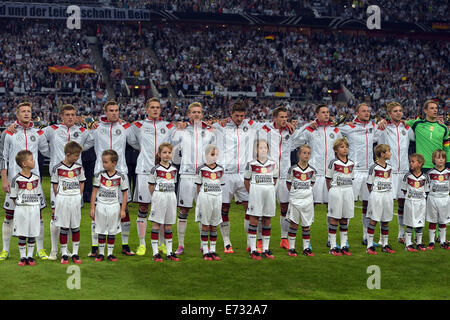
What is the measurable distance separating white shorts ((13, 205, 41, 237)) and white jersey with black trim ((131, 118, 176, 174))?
71.3 inches

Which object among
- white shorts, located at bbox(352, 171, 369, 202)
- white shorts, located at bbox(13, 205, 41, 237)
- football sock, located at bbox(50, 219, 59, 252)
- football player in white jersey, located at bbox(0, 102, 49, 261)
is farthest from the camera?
white shorts, located at bbox(352, 171, 369, 202)

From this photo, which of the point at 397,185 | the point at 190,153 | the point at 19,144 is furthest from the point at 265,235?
the point at 19,144

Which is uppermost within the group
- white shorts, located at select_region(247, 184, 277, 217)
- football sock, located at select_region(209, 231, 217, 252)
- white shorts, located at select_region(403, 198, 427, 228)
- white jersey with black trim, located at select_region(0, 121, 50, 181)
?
white jersey with black trim, located at select_region(0, 121, 50, 181)

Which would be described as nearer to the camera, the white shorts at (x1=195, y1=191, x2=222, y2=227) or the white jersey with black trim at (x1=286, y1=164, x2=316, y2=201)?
the white shorts at (x1=195, y1=191, x2=222, y2=227)

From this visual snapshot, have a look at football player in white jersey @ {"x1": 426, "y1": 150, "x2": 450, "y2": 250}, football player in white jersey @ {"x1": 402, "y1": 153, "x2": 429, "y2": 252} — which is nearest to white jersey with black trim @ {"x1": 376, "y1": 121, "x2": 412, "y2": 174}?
football player in white jersey @ {"x1": 402, "y1": 153, "x2": 429, "y2": 252}

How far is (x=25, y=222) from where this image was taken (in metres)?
8.45

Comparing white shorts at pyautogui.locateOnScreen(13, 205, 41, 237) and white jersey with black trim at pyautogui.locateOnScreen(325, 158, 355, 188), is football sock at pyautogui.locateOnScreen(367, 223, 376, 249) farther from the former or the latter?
white shorts at pyautogui.locateOnScreen(13, 205, 41, 237)

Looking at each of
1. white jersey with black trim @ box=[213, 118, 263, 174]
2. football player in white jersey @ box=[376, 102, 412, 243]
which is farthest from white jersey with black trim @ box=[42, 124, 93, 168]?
football player in white jersey @ box=[376, 102, 412, 243]

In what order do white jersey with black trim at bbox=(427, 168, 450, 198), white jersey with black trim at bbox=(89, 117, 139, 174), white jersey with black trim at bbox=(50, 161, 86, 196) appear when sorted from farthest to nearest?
white jersey with black trim at bbox=(427, 168, 450, 198) < white jersey with black trim at bbox=(89, 117, 139, 174) < white jersey with black trim at bbox=(50, 161, 86, 196)

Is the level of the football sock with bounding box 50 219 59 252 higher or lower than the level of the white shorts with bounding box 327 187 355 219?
lower

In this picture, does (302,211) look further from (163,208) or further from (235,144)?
(163,208)

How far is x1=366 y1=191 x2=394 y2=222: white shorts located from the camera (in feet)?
31.6

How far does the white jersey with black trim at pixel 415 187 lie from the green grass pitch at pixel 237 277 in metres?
0.87
